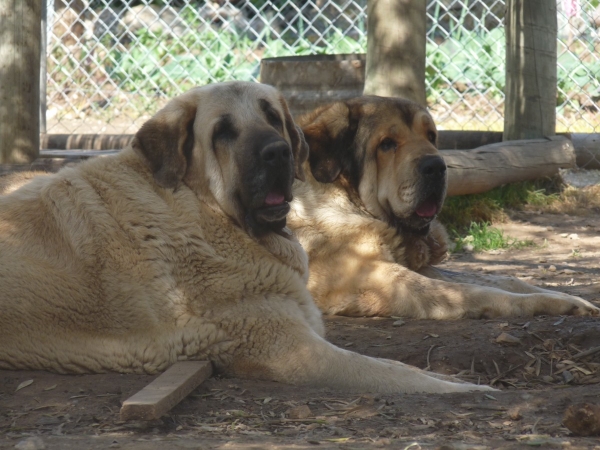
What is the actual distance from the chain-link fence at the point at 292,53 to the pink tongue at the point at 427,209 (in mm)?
4787

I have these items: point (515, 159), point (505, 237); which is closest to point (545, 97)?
point (515, 159)

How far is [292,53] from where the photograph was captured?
10.4 metres

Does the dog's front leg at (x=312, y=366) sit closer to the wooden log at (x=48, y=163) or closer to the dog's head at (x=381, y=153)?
the dog's head at (x=381, y=153)


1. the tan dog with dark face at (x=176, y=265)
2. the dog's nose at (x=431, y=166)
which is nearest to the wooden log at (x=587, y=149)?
the dog's nose at (x=431, y=166)

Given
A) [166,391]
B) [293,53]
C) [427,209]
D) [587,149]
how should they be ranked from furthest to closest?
[293,53] < [587,149] < [427,209] < [166,391]

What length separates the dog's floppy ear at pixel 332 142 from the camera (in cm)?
455

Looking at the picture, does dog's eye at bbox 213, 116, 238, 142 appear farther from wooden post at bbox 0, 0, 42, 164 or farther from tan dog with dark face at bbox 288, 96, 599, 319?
wooden post at bbox 0, 0, 42, 164

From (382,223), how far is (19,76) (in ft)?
9.03

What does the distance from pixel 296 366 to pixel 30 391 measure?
3.00 feet

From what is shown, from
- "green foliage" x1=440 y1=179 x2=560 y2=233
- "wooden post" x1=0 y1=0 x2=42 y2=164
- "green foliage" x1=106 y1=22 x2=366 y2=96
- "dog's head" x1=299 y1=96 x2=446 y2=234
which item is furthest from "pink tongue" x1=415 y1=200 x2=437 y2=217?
"green foliage" x1=106 y1=22 x2=366 y2=96

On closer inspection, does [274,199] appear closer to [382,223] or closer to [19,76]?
[382,223]

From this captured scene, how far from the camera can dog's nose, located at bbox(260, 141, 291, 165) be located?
3.29m

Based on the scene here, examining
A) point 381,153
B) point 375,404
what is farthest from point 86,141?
point 375,404

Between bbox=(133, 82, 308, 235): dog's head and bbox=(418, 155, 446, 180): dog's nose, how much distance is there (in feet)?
3.57
